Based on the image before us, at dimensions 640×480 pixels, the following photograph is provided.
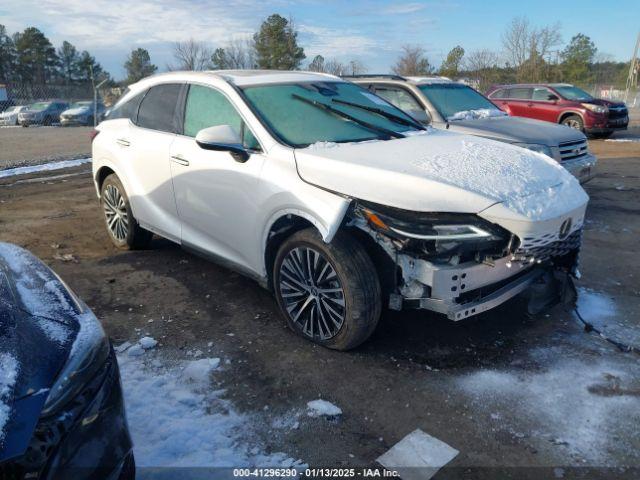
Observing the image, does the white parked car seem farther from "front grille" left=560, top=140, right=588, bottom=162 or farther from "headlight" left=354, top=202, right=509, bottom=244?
"headlight" left=354, top=202, right=509, bottom=244

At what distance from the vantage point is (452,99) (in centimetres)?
816

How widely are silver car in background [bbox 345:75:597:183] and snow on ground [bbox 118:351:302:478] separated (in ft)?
17.4

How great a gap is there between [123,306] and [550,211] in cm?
328

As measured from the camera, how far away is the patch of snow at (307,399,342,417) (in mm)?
2850

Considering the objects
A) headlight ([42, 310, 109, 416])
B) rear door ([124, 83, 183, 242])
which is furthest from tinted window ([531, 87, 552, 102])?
headlight ([42, 310, 109, 416])

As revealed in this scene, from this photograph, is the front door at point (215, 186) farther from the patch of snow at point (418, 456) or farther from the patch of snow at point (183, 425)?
the patch of snow at point (418, 456)

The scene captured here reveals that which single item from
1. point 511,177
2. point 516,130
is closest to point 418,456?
point 511,177

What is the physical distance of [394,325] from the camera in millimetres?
3820

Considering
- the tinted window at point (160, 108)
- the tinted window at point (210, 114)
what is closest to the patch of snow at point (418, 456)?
the tinted window at point (210, 114)

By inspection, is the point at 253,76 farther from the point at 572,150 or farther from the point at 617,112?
the point at 617,112

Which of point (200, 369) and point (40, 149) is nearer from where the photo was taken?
point (200, 369)

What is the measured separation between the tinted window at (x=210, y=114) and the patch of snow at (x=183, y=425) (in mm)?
1704

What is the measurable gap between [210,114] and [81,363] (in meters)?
2.78

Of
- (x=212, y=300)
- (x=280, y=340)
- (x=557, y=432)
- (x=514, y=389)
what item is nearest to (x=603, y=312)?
(x=514, y=389)
